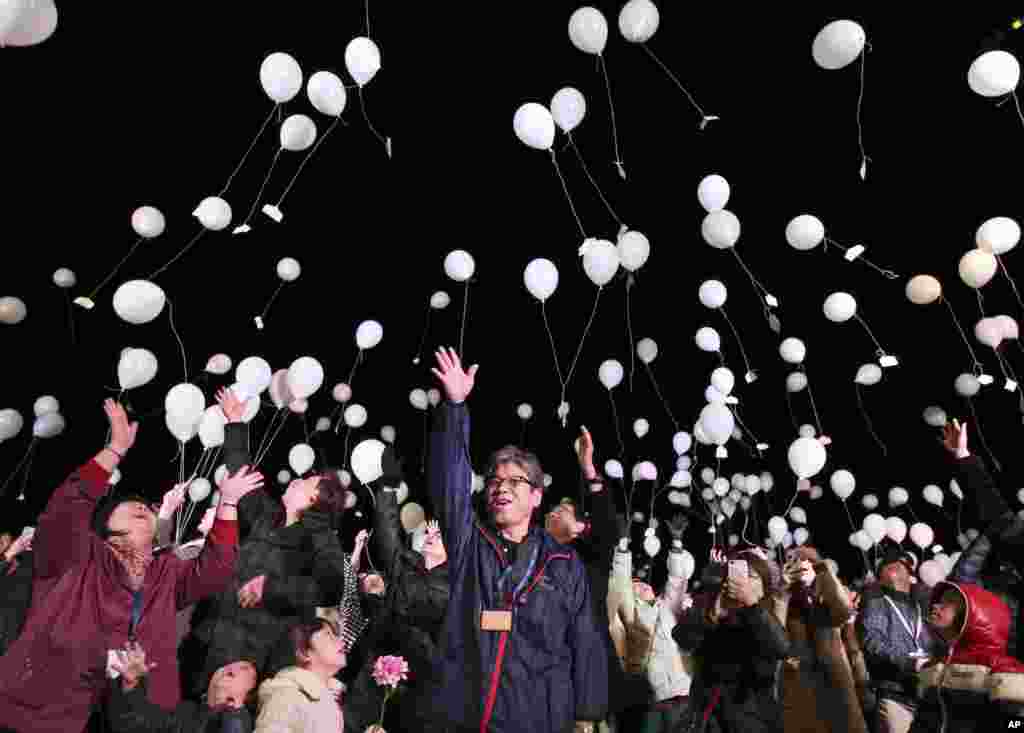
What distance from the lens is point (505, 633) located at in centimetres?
271

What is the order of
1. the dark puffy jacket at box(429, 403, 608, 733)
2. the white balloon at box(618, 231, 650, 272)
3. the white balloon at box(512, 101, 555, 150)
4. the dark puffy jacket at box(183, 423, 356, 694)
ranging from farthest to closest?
the white balloon at box(618, 231, 650, 272) → the white balloon at box(512, 101, 555, 150) → the dark puffy jacket at box(183, 423, 356, 694) → the dark puffy jacket at box(429, 403, 608, 733)

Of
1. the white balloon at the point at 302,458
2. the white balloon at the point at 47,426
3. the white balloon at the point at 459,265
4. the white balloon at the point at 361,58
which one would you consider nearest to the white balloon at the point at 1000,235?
the white balloon at the point at 459,265

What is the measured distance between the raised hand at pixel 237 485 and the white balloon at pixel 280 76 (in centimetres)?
272

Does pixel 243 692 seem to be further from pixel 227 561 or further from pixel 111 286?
pixel 111 286

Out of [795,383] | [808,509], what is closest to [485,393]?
[808,509]

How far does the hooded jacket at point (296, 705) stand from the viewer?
9.64 feet

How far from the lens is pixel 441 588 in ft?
9.95

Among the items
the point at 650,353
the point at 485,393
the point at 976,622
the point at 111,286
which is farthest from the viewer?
the point at 485,393

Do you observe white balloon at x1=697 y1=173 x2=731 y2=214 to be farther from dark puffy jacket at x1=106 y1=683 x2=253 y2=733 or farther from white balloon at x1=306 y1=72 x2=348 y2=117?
dark puffy jacket at x1=106 y1=683 x2=253 y2=733

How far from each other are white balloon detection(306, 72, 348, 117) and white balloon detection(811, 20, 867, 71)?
9.74 ft

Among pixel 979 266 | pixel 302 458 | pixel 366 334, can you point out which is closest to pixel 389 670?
pixel 366 334

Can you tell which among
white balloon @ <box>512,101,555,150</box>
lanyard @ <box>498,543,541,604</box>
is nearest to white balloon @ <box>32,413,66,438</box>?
white balloon @ <box>512,101,555,150</box>

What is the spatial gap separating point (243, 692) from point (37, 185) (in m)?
8.74

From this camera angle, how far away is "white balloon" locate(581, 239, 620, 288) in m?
5.86
